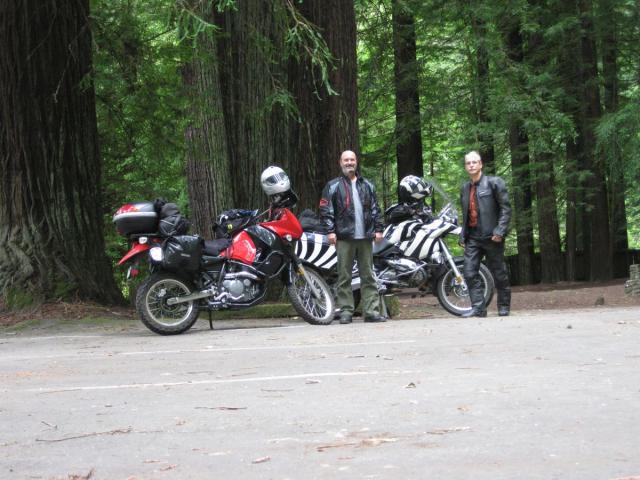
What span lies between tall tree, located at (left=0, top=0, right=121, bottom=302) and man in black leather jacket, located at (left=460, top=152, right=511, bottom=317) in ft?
15.6

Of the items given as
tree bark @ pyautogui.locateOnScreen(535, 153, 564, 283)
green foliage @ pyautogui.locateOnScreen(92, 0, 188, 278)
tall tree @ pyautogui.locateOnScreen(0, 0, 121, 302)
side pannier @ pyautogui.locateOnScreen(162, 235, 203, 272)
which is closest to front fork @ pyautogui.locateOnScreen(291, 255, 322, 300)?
side pannier @ pyautogui.locateOnScreen(162, 235, 203, 272)

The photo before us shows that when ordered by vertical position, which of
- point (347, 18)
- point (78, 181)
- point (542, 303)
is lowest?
point (542, 303)

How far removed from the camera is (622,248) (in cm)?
3291

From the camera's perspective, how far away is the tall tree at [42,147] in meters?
12.7

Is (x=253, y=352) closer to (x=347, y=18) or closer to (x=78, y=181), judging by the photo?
(x=78, y=181)

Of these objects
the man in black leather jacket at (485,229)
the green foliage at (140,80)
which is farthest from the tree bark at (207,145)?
the man in black leather jacket at (485,229)

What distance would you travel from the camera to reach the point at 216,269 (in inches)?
464

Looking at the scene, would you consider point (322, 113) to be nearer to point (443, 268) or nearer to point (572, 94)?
point (443, 268)

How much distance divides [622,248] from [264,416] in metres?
29.2

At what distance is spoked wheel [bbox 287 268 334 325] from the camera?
39.0ft

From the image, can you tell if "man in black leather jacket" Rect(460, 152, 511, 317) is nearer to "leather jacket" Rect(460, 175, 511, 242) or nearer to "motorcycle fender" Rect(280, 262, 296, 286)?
"leather jacket" Rect(460, 175, 511, 242)

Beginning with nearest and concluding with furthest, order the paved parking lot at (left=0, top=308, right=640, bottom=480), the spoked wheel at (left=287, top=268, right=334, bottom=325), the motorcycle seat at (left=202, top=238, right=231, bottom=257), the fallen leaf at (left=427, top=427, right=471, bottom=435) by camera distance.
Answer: the paved parking lot at (left=0, top=308, right=640, bottom=480), the fallen leaf at (left=427, top=427, right=471, bottom=435), the motorcycle seat at (left=202, top=238, right=231, bottom=257), the spoked wheel at (left=287, top=268, right=334, bottom=325)

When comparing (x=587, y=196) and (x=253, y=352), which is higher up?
(x=587, y=196)

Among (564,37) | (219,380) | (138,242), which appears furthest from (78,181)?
(564,37)
